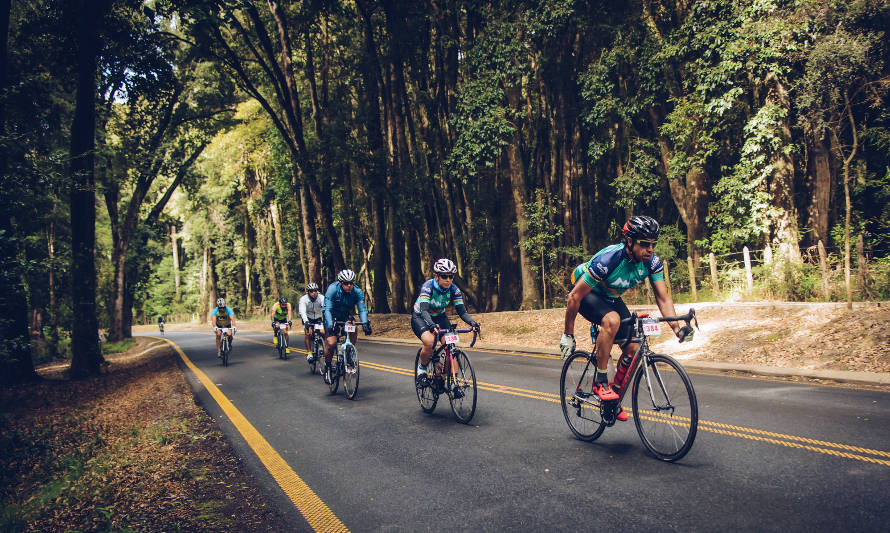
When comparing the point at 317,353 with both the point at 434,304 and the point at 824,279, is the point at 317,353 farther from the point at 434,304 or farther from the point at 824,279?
the point at 824,279

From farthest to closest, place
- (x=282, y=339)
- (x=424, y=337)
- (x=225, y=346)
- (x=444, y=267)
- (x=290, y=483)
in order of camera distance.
A: 1. (x=282, y=339)
2. (x=225, y=346)
3. (x=424, y=337)
4. (x=444, y=267)
5. (x=290, y=483)

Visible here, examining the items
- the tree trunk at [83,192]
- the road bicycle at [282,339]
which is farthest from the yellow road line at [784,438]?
the tree trunk at [83,192]

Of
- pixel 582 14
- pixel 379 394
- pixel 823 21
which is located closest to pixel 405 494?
pixel 379 394

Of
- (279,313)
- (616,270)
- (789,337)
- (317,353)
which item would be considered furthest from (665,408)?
(279,313)

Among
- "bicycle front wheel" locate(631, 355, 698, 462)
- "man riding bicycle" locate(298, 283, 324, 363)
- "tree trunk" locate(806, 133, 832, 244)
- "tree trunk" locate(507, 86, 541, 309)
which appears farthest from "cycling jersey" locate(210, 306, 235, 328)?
"tree trunk" locate(806, 133, 832, 244)

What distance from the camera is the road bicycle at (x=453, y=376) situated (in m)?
6.59

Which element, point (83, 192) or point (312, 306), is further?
point (83, 192)

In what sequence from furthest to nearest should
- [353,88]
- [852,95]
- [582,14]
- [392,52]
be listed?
[353,88] < [392,52] < [582,14] < [852,95]

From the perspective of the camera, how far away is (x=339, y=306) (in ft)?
31.7

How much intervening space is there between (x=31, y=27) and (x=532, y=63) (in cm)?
1621

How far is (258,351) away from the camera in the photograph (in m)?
19.6

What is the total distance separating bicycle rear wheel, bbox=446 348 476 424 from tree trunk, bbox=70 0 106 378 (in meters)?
13.0

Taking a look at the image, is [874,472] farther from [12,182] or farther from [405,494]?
[12,182]

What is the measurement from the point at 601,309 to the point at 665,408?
1084 mm
